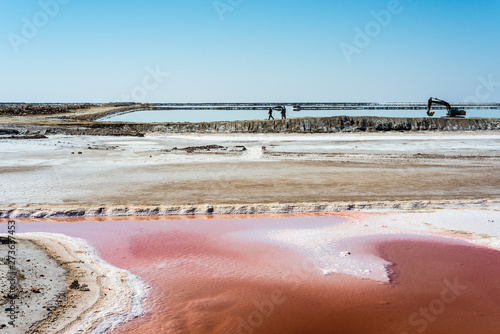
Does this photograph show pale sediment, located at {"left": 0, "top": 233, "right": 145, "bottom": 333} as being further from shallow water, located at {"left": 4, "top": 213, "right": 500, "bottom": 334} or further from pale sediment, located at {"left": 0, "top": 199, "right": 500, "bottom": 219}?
pale sediment, located at {"left": 0, "top": 199, "right": 500, "bottom": 219}

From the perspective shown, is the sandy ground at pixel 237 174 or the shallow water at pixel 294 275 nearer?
the shallow water at pixel 294 275

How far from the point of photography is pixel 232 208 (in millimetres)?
10836

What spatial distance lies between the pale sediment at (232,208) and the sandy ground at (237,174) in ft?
1.23

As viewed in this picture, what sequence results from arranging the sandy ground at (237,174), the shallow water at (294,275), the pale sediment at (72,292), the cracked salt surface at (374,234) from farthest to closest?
1. the sandy ground at (237,174)
2. the cracked salt surface at (374,234)
3. the shallow water at (294,275)
4. the pale sediment at (72,292)

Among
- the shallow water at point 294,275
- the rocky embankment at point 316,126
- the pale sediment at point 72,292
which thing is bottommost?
the shallow water at point 294,275

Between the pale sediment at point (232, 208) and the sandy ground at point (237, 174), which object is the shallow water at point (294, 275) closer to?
the pale sediment at point (232, 208)

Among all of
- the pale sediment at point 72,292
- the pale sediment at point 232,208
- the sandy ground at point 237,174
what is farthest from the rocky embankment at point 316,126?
the pale sediment at point 72,292

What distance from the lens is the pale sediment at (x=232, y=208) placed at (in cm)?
1049

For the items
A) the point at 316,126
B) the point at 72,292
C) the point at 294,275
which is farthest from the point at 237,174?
the point at 316,126

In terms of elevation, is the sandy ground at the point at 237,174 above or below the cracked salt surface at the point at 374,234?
above

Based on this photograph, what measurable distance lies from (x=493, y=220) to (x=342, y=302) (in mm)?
5719

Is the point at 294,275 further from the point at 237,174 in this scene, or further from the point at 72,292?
the point at 237,174

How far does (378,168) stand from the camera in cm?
1655

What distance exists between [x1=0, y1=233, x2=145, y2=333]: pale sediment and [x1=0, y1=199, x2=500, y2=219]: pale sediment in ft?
8.28
